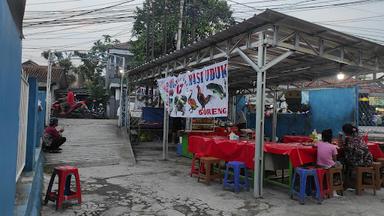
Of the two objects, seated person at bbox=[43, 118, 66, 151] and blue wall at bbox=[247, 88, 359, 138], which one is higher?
blue wall at bbox=[247, 88, 359, 138]

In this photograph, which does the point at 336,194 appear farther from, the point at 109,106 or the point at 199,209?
the point at 109,106

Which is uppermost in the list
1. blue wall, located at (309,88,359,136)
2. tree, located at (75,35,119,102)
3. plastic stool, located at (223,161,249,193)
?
tree, located at (75,35,119,102)

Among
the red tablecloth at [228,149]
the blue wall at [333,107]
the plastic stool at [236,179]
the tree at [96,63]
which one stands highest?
the tree at [96,63]

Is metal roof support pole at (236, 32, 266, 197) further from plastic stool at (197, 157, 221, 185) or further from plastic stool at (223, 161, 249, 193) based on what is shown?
plastic stool at (197, 157, 221, 185)

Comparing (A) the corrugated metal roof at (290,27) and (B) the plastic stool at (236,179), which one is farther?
(B) the plastic stool at (236,179)

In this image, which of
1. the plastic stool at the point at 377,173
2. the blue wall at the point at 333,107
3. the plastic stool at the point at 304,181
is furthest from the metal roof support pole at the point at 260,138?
the blue wall at the point at 333,107

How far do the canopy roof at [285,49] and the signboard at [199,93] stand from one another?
659 mm

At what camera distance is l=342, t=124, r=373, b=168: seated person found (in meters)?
7.39

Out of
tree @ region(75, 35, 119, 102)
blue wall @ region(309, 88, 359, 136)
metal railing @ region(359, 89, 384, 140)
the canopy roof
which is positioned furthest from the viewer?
tree @ region(75, 35, 119, 102)

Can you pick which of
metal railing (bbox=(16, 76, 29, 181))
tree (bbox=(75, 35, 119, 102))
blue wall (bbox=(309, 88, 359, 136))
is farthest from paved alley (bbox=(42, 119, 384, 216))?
tree (bbox=(75, 35, 119, 102))

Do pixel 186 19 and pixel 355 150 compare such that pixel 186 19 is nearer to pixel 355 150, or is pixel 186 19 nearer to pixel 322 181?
pixel 355 150

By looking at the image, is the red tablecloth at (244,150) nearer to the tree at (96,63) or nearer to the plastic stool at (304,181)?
the plastic stool at (304,181)

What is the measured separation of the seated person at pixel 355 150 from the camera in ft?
24.2

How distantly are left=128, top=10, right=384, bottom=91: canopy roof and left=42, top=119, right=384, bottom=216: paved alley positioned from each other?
275 centimetres
